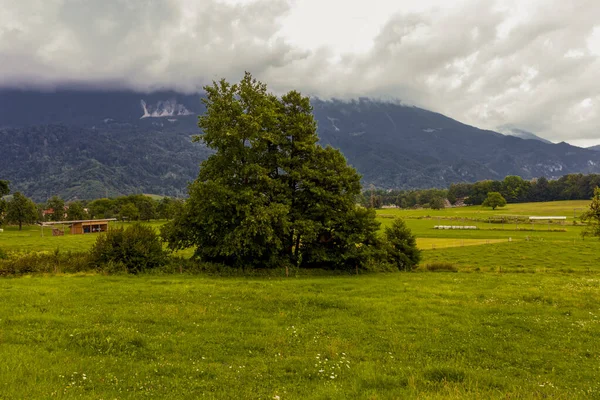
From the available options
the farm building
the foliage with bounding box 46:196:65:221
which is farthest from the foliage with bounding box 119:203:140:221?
the foliage with bounding box 46:196:65:221

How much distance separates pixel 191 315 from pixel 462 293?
17.3m

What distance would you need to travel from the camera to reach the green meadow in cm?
953

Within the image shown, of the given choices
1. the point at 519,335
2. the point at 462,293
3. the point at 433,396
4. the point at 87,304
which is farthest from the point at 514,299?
the point at 87,304

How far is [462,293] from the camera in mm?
22781

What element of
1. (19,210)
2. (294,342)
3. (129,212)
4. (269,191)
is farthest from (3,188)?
(294,342)

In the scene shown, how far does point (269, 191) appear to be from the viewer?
33.9 metres

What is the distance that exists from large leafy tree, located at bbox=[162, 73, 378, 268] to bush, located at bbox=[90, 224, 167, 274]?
2316 millimetres

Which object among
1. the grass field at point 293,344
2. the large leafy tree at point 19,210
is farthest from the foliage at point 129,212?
the grass field at point 293,344

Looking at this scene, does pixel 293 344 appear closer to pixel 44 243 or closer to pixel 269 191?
pixel 269 191

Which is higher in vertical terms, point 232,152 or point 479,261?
point 232,152

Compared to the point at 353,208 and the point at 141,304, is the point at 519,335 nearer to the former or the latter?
the point at 141,304

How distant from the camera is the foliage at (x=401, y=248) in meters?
39.6

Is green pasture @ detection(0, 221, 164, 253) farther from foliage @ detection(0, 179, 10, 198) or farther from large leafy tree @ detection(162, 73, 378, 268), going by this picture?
large leafy tree @ detection(162, 73, 378, 268)

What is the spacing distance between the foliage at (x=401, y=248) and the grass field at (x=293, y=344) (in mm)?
17186
